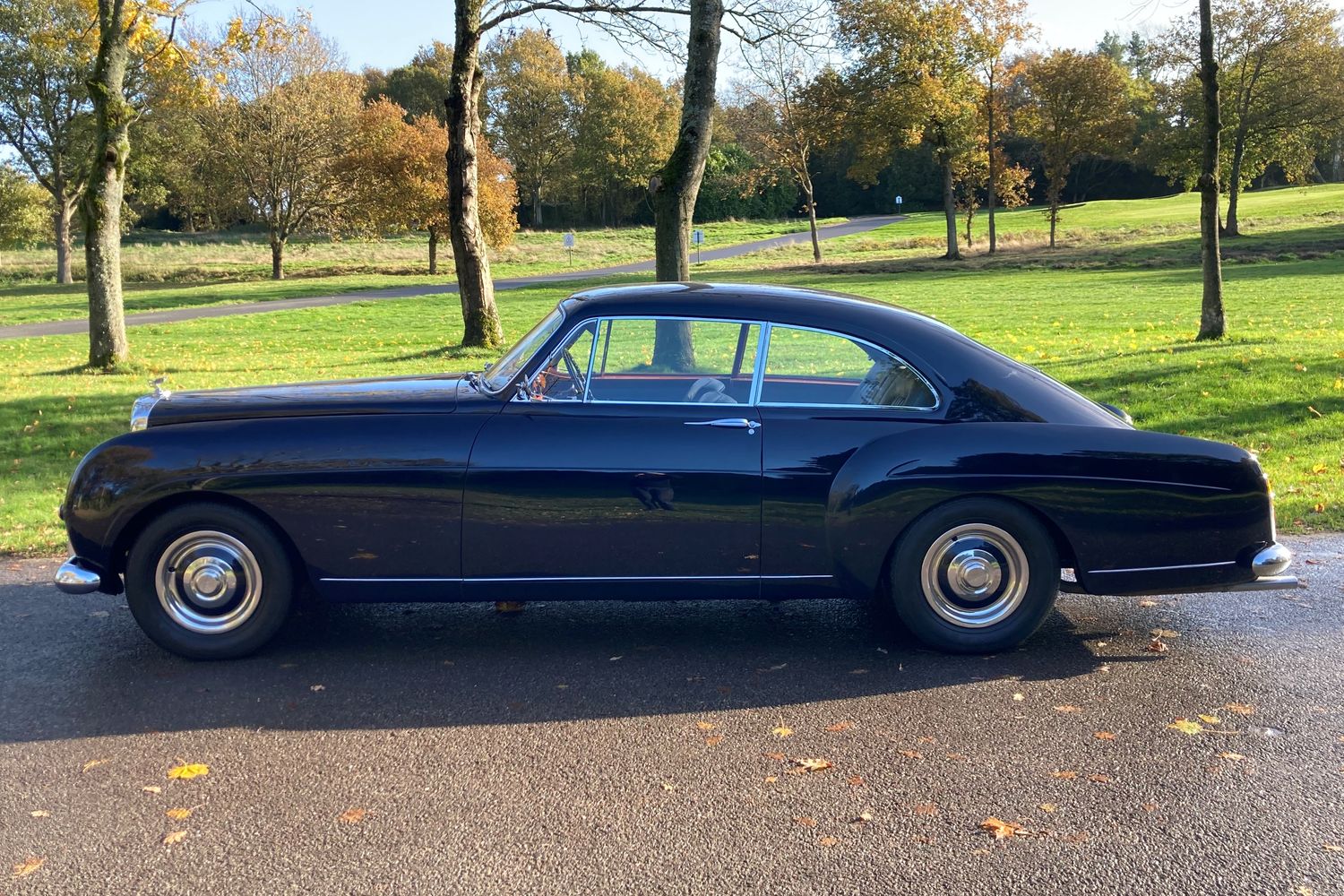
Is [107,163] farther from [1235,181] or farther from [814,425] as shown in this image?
[1235,181]

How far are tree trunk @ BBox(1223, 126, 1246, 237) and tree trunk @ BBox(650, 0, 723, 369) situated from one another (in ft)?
128

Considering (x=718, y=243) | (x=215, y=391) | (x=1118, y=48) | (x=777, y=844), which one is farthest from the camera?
(x=1118, y=48)

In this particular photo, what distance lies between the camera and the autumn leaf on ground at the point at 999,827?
316 centimetres

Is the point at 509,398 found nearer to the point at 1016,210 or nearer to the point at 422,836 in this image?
the point at 422,836

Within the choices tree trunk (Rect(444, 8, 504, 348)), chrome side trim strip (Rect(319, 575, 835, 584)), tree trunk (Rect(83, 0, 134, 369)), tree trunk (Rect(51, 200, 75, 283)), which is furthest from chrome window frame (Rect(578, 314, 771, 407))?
tree trunk (Rect(51, 200, 75, 283))

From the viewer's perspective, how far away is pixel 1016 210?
78688 millimetres

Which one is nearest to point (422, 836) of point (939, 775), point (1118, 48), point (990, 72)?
point (939, 775)

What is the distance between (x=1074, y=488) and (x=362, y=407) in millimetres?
3029

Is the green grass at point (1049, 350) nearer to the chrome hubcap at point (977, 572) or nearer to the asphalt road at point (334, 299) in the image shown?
the asphalt road at point (334, 299)

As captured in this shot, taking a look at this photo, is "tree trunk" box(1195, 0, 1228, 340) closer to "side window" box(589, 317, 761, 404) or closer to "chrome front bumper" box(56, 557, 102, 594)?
"side window" box(589, 317, 761, 404)

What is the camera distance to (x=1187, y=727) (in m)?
3.91

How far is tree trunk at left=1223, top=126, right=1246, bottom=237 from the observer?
144 feet

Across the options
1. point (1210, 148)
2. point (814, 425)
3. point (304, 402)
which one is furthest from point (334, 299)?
point (814, 425)

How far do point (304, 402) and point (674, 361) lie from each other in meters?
1.63
